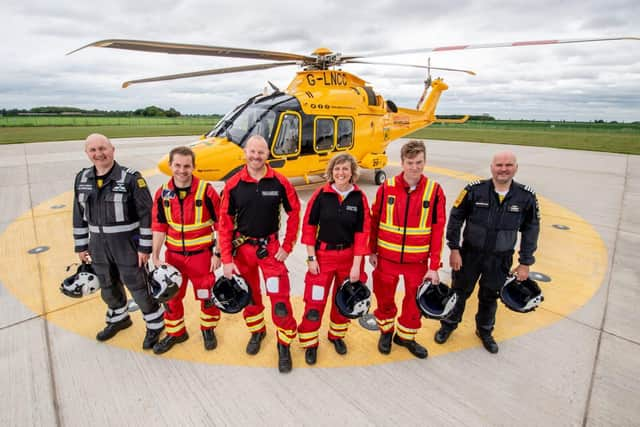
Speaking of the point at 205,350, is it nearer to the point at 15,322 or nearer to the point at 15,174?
the point at 15,322

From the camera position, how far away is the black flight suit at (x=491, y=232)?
2629 millimetres

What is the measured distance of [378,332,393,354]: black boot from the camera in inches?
113

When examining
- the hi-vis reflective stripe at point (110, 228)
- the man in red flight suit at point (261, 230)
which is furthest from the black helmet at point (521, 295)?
the hi-vis reflective stripe at point (110, 228)

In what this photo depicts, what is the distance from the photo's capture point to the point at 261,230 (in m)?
2.62

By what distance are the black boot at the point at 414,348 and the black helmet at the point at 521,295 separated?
808 mm

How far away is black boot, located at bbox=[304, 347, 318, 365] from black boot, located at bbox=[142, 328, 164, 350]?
1370 millimetres

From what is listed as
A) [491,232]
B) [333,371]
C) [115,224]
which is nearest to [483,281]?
[491,232]

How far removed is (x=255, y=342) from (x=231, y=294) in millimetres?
A: 570

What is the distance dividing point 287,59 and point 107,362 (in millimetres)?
6053

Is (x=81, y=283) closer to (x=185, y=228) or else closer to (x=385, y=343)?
(x=185, y=228)

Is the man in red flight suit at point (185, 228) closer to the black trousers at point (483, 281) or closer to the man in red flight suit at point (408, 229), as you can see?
the man in red flight suit at point (408, 229)

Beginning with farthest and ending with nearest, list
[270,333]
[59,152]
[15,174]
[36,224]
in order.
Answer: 1. [59,152]
2. [15,174]
3. [36,224]
4. [270,333]

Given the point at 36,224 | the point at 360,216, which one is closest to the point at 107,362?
the point at 360,216

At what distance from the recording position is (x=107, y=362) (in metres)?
2.74
